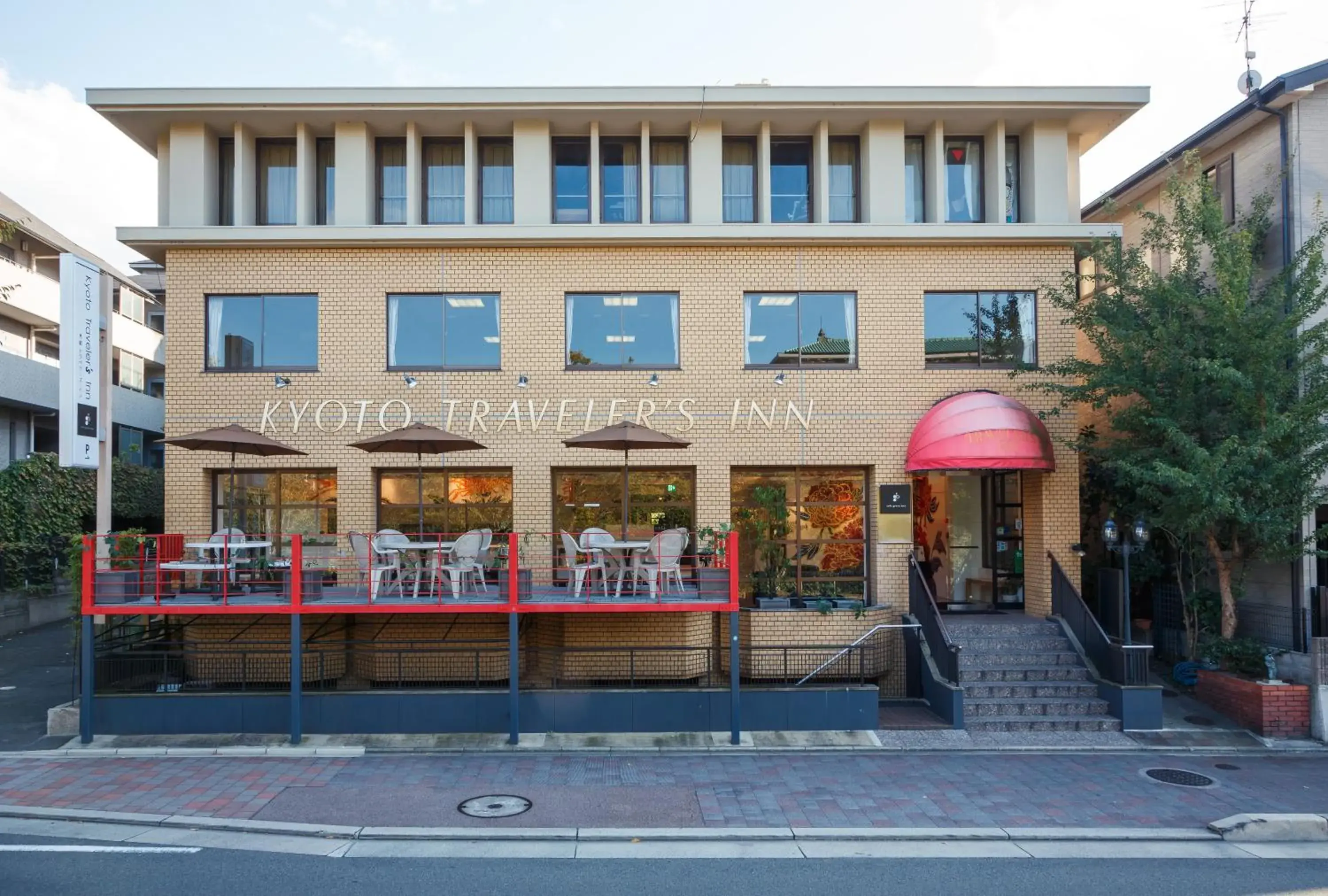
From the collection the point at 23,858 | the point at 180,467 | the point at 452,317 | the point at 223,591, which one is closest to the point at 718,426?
the point at 452,317

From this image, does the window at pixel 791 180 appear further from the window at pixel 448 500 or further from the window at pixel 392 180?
the window at pixel 448 500

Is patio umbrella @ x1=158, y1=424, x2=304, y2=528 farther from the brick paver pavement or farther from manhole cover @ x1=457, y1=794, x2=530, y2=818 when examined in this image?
manhole cover @ x1=457, y1=794, x2=530, y2=818

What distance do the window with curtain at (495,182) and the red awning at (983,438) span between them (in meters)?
8.64

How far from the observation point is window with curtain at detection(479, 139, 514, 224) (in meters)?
16.5

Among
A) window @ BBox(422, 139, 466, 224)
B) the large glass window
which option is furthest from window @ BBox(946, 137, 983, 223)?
window @ BBox(422, 139, 466, 224)

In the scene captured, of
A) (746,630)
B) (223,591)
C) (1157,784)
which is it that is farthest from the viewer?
(746,630)

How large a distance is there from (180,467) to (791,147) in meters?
12.6

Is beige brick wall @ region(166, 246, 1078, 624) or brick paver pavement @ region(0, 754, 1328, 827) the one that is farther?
beige brick wall @ region(166, 246, 1078, 624)

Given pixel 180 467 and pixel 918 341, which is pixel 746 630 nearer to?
pixel 918 341

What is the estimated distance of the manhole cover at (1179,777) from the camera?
35.9 ft

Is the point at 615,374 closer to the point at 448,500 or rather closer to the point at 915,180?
the point at 448,500

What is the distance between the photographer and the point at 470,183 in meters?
16.1

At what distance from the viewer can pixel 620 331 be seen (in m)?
16.0

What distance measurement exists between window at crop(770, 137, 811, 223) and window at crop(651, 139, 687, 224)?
5.46 feet
